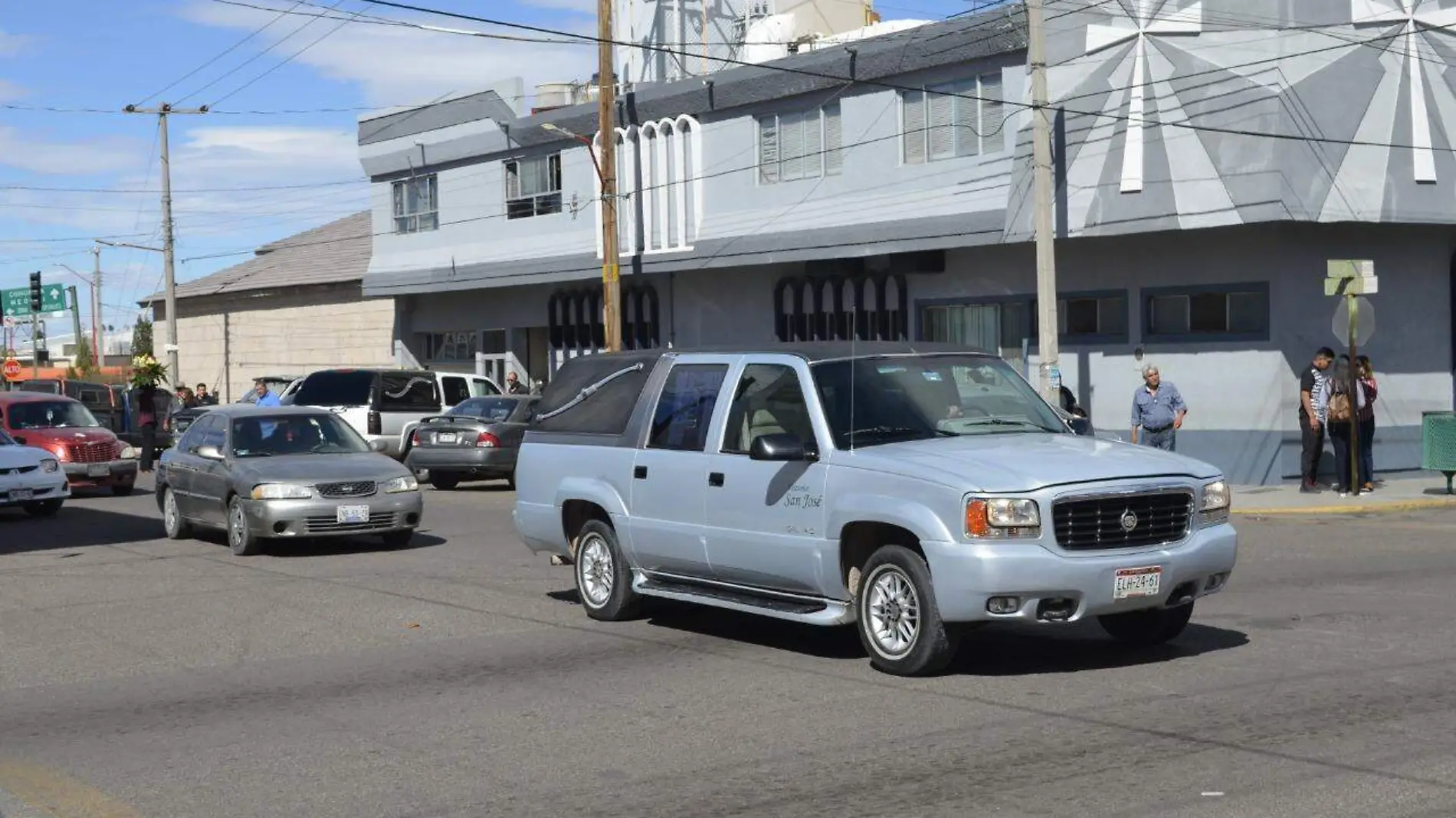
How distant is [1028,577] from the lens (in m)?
9.09

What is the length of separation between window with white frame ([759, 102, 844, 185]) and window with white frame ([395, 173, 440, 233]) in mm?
12454

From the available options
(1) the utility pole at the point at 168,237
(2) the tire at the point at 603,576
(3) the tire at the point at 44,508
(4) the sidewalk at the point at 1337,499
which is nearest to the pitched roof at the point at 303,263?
(1) the utility pole at the point at 168,237

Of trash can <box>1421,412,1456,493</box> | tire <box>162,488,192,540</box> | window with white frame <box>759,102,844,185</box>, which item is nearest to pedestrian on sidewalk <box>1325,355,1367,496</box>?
trash can <box>1421,412,1456,493</box>

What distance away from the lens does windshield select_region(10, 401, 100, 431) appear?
89.4 ft

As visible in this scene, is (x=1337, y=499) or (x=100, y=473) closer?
(x=1337, y=499)

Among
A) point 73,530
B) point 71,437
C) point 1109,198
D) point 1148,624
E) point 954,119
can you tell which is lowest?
point 73,530

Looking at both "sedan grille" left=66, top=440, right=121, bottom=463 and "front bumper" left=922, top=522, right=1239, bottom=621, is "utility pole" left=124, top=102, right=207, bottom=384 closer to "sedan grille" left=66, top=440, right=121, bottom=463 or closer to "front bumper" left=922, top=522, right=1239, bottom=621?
"sedan grille" left=66, top=440, right=121, bottom=463

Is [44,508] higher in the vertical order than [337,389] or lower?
lower

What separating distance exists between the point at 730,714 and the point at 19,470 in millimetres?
16485

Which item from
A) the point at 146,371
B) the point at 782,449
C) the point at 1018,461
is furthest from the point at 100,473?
the point at 1018,461

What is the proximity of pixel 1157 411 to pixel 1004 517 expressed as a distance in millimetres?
14094

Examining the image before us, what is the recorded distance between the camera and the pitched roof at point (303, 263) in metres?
49.9

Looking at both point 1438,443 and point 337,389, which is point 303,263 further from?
point 1438,443

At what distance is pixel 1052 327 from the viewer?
2367 cm
